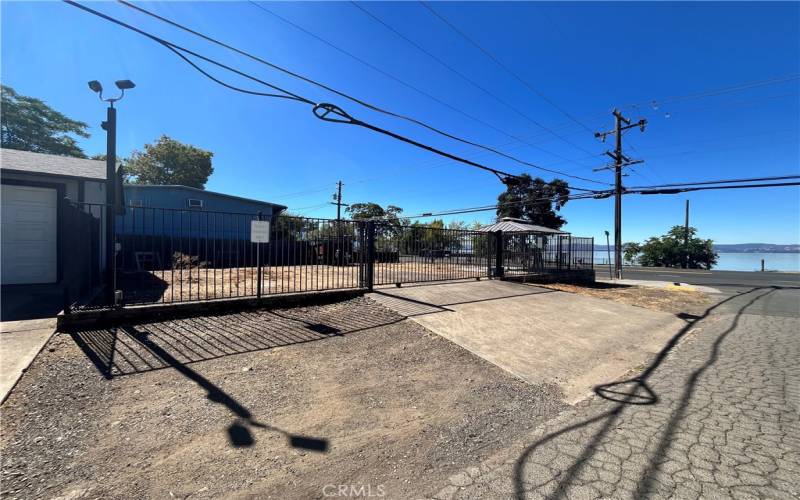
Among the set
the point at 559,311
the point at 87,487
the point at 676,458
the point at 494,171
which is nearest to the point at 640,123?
the point at 494,171

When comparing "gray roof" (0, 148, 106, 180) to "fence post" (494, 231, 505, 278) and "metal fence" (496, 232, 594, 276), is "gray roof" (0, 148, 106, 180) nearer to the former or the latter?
"fence post" (494, 231, 505, 278)

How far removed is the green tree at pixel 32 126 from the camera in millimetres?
26281

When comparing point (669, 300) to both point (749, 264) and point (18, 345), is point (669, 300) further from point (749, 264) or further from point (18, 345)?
point (749, 264)

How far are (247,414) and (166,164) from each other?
45.1 meters

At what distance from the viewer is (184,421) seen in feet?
10.5

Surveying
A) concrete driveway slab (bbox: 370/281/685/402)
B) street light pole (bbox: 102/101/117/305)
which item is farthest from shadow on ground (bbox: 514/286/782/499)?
street light pole (bbox: 102/101/117/305)

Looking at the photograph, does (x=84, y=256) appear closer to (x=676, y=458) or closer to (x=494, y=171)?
(x=676, y=458)

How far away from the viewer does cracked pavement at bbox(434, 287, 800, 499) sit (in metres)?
2.49

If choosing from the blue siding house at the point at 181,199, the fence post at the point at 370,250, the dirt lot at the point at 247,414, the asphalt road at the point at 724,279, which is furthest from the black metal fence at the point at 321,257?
the asphalt road at the point at 724,279

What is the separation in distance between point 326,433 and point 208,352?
8.35 ft

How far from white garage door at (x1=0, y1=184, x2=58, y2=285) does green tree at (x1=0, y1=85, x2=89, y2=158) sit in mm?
26074

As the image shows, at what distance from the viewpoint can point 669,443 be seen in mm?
3082

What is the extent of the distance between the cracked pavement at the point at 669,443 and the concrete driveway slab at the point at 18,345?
4356 millimetres

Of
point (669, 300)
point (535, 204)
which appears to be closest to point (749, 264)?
point (535, 204)
